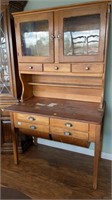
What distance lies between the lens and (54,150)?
2383mm

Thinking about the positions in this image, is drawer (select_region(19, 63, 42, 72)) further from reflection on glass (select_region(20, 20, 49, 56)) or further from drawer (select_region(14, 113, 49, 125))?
drawer (select_region(14, 113, 49, 125))

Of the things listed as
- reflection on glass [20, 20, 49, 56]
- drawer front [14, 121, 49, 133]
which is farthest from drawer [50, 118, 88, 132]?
reflection on glass [20, 20, 49, 56]

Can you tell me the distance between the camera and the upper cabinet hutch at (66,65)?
61.6 inches

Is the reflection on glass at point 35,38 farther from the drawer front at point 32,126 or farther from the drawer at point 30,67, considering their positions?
the drawer front at point 32,126

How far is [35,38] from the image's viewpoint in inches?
72.7

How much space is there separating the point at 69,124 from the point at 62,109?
0.75ft

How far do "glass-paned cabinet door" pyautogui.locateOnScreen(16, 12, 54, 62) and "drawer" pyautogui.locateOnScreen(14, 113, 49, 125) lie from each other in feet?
2.05

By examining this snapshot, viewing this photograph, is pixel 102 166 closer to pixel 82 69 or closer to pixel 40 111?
pixel 40 111

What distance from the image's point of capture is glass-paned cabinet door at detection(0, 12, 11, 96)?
1.91m

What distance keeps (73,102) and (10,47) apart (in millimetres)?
998

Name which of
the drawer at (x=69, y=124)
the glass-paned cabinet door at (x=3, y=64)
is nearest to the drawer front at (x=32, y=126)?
the drawer at (x=69, y=124)

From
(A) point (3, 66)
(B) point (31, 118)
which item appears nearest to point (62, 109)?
(B) point (31, 118)

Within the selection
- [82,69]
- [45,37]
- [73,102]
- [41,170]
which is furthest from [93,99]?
[41,170]

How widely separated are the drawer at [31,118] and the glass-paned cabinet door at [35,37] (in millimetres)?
626
